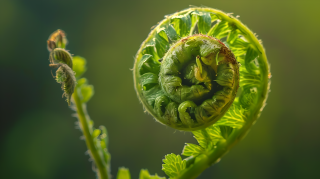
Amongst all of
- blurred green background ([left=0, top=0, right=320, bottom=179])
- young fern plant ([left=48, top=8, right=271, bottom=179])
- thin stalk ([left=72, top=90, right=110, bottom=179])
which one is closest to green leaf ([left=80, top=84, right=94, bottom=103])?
thin stalk ([left=72, top=90, right=110, bottom=179])

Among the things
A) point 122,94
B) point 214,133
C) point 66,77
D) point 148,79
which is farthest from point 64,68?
point 122,94

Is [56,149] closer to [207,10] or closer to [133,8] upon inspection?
[133,8]

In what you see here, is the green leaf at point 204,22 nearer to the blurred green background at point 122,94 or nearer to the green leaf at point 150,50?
the green leaf at point 150,50

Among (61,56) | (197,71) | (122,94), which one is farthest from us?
(122,94)

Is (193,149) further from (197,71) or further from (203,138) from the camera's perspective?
(197,71)

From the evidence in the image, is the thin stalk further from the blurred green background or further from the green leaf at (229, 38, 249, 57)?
the blurred green background
